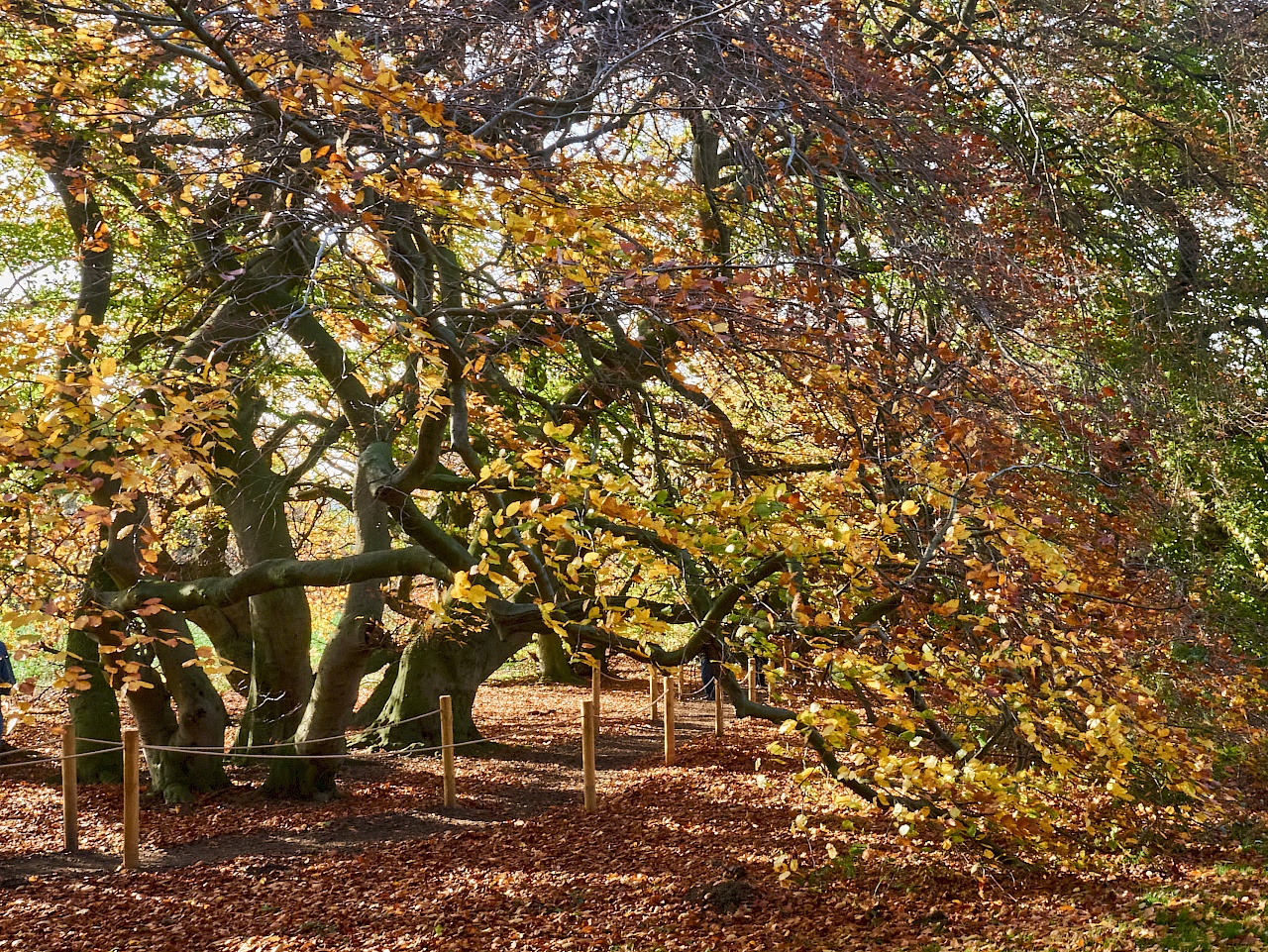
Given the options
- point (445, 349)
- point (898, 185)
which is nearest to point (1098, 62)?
point (898, 185)

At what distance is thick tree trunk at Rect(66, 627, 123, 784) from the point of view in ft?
31.6

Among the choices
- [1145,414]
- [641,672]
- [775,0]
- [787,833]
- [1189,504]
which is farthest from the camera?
[641,672]

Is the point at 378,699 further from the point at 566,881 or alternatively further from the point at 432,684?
the point at 566,881

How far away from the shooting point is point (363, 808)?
9289mm

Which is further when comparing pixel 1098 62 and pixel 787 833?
pixel 787 833

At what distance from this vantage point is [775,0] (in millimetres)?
4543

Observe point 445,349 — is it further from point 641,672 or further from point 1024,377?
point 641,672

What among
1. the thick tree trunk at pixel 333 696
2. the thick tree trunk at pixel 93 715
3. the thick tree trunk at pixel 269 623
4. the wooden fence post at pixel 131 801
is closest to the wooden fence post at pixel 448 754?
the thick tree trunk at pixel 333 696

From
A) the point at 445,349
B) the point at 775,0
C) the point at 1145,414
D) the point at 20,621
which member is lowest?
the point at 20,621

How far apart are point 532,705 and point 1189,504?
433 inches

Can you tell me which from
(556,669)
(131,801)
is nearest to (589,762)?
(131,801)

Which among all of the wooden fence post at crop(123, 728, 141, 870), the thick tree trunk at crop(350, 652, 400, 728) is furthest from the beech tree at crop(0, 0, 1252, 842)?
the thick tree trunk at crop(350, 652, 400, 728)

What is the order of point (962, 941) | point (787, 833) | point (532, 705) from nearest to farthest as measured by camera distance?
point (962, 941)
point (787, 833)
point (532, 705)

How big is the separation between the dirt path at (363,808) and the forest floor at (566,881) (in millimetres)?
35
